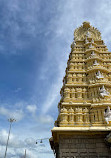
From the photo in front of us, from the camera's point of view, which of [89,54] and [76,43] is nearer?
[89,54]

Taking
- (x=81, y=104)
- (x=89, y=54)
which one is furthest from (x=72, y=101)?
(x=89, y=54)

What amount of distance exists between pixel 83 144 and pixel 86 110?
3.71 metres

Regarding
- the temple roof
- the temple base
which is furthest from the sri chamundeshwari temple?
the temple roof

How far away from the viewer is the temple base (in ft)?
44.7

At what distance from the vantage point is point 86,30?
30859 millimetres

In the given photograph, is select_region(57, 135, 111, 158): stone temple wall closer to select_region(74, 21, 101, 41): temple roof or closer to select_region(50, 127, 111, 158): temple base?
select_region(50, 127, 111, 158): temple base

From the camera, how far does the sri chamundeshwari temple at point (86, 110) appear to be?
13.9 m

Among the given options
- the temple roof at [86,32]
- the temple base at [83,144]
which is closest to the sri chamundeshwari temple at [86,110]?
the temple base at [83,144]

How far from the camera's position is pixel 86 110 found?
16.4 metres

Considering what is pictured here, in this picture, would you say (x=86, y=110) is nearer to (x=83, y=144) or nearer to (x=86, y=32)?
(x=83, y=144)

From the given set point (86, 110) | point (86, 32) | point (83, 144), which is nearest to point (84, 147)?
point (83, 144)

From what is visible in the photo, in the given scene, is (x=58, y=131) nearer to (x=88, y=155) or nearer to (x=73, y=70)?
(x=88, y=155)

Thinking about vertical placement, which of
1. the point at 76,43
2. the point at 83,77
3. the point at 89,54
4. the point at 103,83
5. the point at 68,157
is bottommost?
the point at 68,157

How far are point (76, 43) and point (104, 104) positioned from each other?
1481 centimetres
